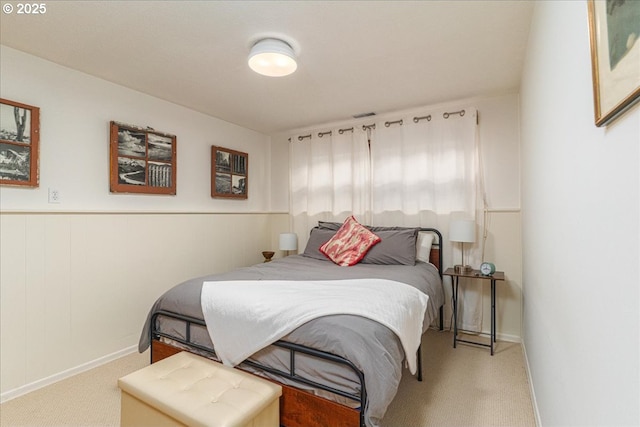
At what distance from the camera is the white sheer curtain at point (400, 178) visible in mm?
3246

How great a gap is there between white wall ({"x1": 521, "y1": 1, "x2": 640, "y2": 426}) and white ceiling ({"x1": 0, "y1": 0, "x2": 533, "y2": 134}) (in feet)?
1.96

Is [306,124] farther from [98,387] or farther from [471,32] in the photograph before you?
[98,387]

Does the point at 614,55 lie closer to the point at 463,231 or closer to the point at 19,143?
the point at 463,231

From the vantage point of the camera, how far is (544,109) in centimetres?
155

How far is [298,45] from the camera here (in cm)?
221

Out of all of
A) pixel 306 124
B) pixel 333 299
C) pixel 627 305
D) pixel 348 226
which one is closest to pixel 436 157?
pixel 348 226

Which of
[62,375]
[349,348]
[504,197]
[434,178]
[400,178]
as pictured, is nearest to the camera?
[349,348]

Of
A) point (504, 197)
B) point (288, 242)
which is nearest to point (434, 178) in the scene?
point (504, 197)

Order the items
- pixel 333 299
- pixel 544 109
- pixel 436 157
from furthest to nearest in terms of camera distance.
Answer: pixel 436 157 → pixel 333 299 → pixel 544 109

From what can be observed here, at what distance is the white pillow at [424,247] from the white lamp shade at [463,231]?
12.1 inches

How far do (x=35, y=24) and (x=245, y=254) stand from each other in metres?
2.90

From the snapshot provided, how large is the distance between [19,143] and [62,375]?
69.3 inches

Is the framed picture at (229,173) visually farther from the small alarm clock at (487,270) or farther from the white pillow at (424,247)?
the small alarm clock at (487,270)

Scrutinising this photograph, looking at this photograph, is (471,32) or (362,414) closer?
(362,414)
